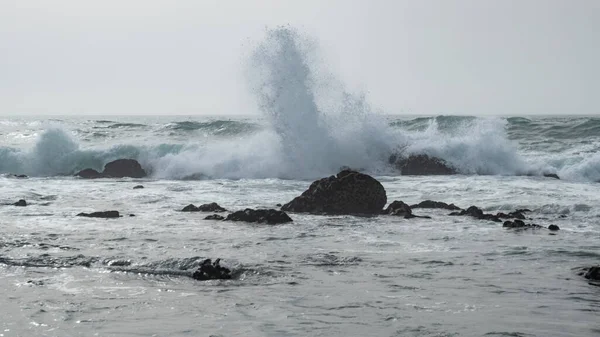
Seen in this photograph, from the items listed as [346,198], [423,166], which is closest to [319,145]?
[423,166]

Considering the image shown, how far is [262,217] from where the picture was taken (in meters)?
11.9

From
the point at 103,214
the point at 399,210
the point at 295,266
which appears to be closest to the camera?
the point at 295,266

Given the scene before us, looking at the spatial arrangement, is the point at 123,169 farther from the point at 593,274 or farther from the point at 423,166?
the point at 593,274

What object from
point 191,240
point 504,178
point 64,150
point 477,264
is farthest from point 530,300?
point 64,150

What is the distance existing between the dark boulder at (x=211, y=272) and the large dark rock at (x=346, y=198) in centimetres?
612

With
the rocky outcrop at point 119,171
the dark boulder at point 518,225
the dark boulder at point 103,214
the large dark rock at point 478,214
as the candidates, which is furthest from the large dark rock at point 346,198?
the rocky outcrop at point 119,171

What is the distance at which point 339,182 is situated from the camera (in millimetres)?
13805

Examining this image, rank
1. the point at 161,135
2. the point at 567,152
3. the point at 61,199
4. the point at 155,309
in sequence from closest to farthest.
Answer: the point at 155,309, the point at 61,199, the point at 567,152, the point at 161,135

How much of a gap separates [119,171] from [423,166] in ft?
34.9

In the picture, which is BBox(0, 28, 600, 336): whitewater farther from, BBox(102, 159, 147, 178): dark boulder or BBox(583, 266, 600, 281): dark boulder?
BBox(102, 159, 147, 178): dark boulder

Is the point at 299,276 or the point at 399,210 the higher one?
the point at 399,210

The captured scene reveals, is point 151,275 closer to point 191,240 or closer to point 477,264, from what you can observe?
point 191,240

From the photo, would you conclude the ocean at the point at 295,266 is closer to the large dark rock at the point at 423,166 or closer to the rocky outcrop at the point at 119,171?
the large dark rock at the point at 423,166

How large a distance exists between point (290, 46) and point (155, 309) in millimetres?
20743
